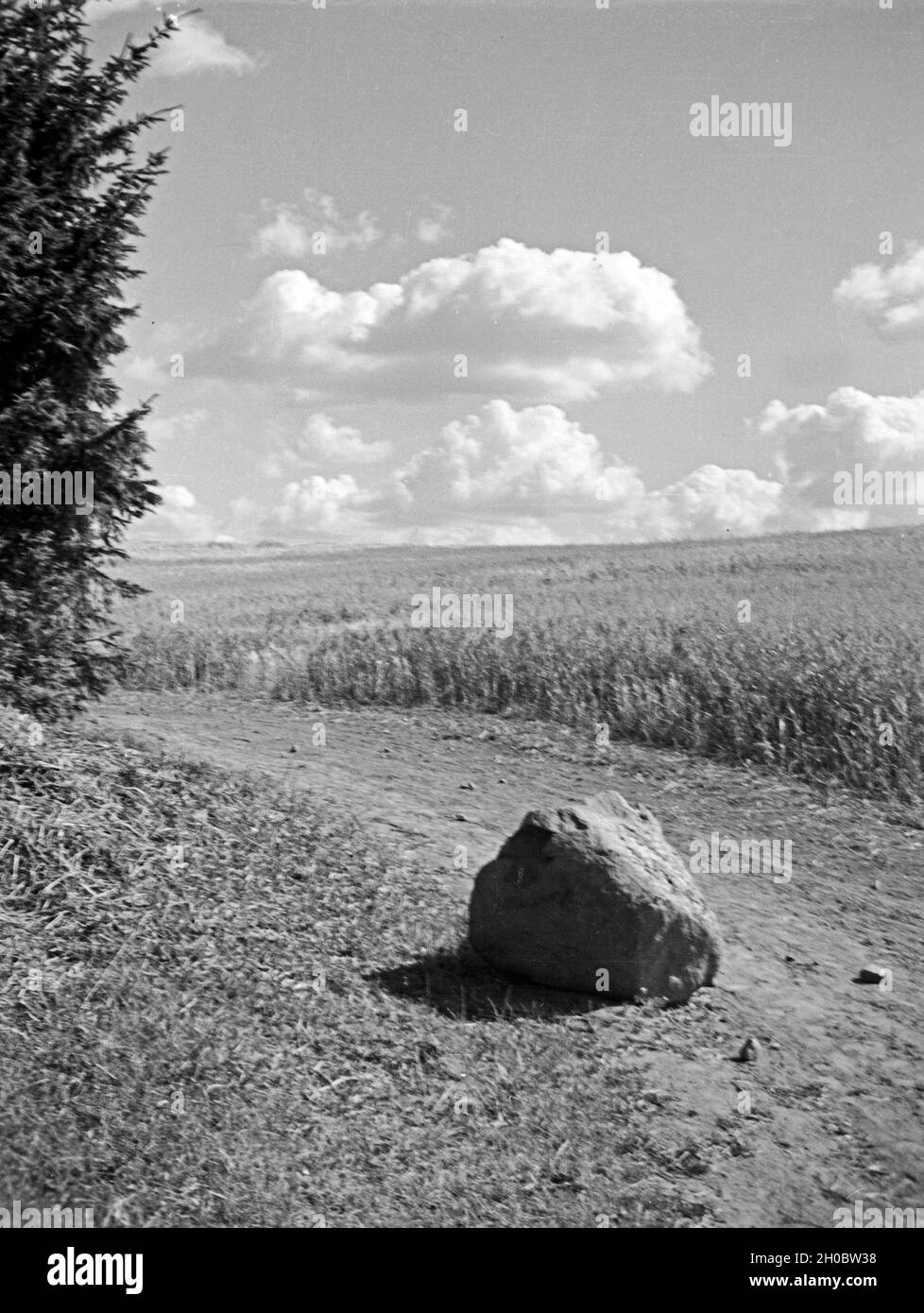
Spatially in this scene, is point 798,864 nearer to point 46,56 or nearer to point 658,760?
point 658,760

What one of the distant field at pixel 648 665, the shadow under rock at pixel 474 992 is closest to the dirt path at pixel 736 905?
the shadow under rock at pixel 474 992

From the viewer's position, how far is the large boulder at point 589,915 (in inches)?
248

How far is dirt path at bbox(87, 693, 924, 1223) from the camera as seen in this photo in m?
5.30

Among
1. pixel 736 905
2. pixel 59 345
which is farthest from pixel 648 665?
pixel 59 345

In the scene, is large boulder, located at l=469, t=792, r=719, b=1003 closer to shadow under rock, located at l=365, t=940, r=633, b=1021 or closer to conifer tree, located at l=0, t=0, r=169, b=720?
shadow under rock, located at l=365, t=940, r=633, b=1021

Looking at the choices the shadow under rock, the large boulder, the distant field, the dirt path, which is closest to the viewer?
the dirt path

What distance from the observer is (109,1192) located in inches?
171

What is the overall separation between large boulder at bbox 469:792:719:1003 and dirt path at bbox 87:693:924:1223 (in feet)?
0.79

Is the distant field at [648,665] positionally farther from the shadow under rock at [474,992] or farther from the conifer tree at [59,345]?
the shadow under rock at [474,992]

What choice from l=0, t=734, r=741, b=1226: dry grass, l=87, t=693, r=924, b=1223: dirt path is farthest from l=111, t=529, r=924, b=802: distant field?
l=0, t=734, r=741, b=1226: dry grass

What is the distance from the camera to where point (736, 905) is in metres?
8.67

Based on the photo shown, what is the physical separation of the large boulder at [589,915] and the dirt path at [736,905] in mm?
242

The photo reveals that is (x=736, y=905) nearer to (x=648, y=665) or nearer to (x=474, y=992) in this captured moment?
(x=474, y=992)

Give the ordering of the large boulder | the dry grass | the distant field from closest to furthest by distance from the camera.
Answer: the dry grass < the large boulder < the distant field
